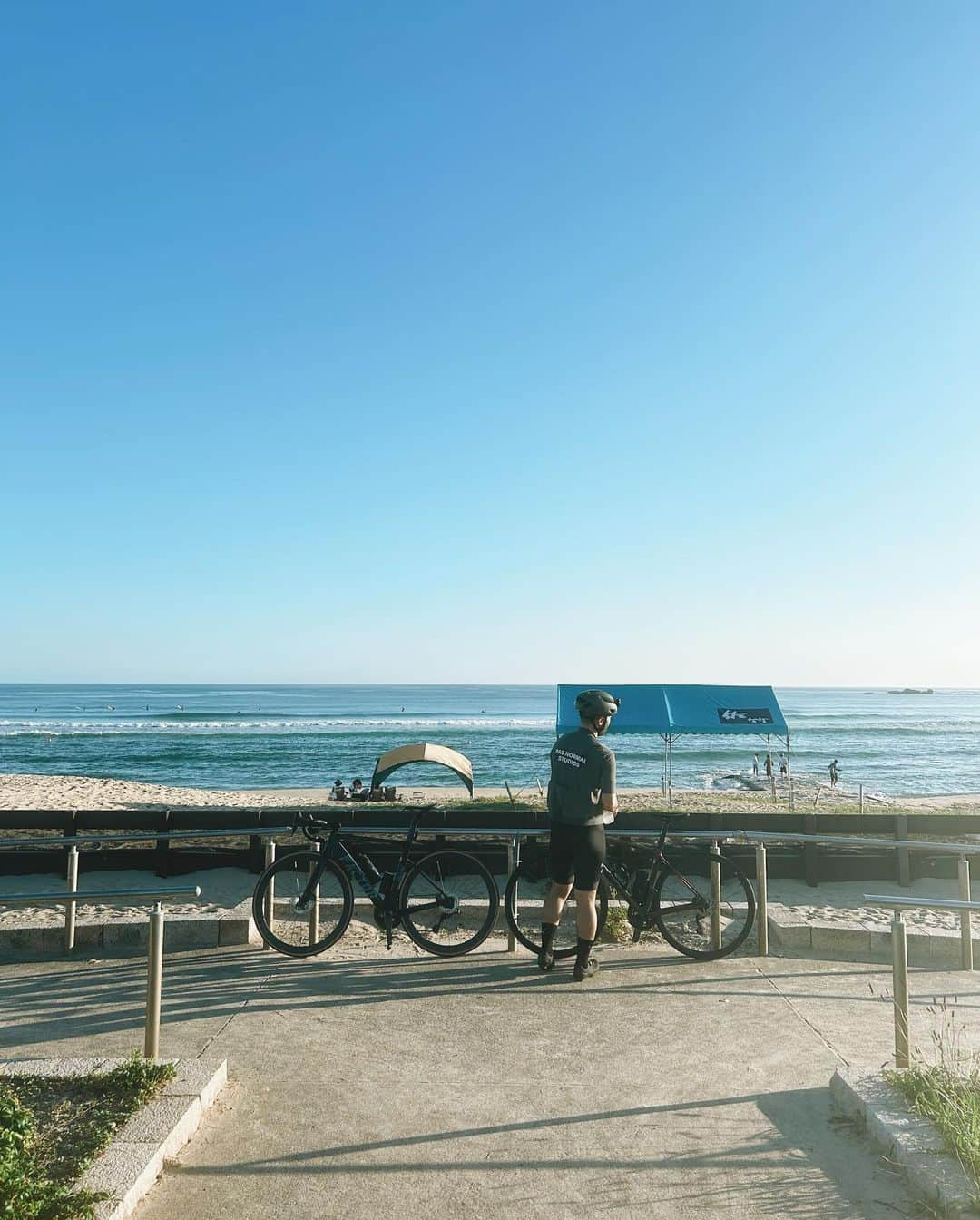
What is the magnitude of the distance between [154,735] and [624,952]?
56.8 m

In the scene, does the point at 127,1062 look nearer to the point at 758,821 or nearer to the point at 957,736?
the point at 758,821

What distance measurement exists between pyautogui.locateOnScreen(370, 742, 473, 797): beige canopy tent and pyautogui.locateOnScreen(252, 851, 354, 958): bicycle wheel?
11856 mm

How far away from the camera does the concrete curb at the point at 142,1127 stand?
9.99 ft

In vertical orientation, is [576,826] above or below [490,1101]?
above

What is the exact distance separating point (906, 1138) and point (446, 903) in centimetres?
366

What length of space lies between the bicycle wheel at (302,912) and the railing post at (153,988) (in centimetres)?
183

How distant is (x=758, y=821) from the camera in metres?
12.7

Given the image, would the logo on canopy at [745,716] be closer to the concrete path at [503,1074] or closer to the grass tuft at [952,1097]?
the concrete path at [503,1074]

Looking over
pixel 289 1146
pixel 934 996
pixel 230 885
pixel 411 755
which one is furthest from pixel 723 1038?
pixel 411 755

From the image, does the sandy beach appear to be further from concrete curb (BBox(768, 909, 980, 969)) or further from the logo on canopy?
concrete curb (BBox(768, 909, 980, 969))

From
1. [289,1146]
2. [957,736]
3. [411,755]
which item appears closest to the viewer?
[289,1146]

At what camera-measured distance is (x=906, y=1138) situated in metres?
3.32

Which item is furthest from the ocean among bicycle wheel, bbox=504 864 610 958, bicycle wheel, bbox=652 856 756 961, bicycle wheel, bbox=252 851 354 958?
bicycle wheel, bbox=652 856 756 961

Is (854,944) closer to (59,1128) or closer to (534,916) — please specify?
(534,916)
